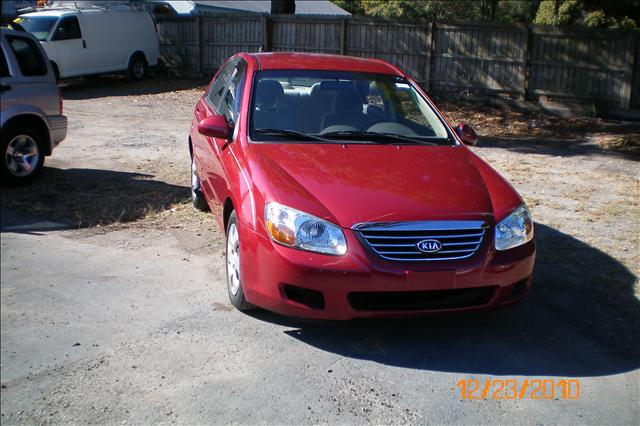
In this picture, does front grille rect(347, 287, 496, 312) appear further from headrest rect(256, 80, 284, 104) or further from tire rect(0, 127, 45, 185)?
headrest rect(256, 80, 284, 104)

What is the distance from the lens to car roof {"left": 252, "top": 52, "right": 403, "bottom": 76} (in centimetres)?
595

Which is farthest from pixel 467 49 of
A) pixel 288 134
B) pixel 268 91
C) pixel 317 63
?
pixel 288 134

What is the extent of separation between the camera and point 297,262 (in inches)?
162

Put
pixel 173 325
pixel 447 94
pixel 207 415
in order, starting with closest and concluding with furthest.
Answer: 1. pixel 207 415
2. pixel 173 325
3. pixel 447 94

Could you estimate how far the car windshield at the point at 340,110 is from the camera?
5.39 meters

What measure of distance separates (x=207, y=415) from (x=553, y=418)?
178 cm

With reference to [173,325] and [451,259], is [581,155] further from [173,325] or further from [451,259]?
[173,325]

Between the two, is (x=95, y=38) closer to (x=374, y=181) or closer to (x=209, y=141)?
(x=209, y=141)

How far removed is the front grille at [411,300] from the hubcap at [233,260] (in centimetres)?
95

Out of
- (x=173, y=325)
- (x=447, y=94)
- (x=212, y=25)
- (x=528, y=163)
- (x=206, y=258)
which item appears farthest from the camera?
(x=212, y=25)

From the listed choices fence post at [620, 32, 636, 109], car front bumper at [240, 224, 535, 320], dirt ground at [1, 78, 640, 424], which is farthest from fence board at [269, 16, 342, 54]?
car front bumper at [240, 224, 535, 320]

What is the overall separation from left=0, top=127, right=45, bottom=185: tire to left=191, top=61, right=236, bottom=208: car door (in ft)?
6.07

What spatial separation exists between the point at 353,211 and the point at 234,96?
6.79 ft

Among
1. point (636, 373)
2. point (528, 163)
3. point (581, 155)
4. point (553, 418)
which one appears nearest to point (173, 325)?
point (553, 418)
